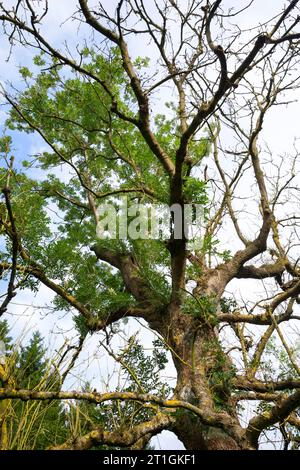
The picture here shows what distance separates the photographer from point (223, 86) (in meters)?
4.11

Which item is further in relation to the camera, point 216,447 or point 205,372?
point 205,372

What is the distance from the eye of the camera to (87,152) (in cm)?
912

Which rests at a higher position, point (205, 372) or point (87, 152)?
point (87, 152)

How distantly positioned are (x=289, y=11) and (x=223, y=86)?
35.5 inches

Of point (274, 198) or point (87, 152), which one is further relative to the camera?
point (87, 152)

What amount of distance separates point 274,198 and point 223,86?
156 inches

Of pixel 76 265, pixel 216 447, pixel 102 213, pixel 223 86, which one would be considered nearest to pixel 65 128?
pixel 102 213

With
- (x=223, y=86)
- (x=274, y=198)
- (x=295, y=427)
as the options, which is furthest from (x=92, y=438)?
(x=274, y=198)

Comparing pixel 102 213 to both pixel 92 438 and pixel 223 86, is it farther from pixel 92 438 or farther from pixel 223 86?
pixel 92 438
